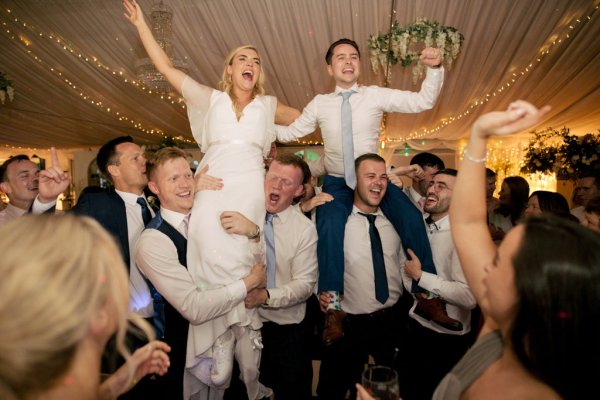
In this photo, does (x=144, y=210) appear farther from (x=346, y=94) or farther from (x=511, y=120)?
(x=511, y=120)

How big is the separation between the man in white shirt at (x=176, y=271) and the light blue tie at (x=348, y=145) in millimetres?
961

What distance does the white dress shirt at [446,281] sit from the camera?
2428mm

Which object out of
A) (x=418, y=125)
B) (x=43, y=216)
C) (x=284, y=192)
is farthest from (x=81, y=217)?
(x=418, y=125)

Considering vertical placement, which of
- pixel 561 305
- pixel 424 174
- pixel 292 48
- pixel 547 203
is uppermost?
pixel 292 48

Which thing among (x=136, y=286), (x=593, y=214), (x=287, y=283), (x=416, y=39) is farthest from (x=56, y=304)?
(x=416, y=39)

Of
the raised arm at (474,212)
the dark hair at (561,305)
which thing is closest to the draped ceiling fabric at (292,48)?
the raised arm at (474,212)

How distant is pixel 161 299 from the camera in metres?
2.18

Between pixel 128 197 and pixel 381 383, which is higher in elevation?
pixel 128 197

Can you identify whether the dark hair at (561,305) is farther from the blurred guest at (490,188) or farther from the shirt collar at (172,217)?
the blurred guest at (490,188)

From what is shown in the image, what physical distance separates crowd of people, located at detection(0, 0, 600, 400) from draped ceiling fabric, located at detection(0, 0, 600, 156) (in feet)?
6.96

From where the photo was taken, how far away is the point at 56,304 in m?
0.77

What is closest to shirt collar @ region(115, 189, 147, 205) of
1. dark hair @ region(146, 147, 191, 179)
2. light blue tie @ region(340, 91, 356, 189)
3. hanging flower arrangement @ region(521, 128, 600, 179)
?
dark hair @ region(146, 147, 191, 179)

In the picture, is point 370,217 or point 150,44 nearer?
point 150,44

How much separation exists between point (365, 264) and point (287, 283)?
1.78ft
